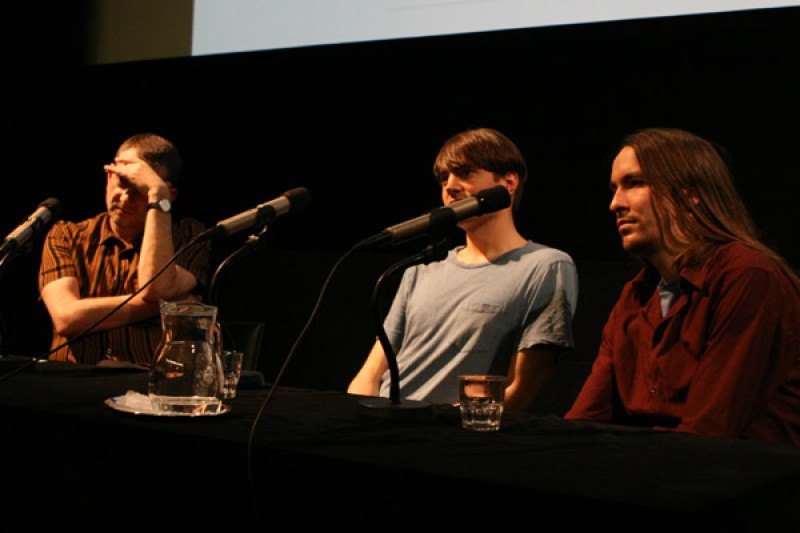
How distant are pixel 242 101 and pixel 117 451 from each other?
8.55 ft

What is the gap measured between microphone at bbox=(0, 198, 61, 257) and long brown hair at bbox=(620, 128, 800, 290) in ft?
4.83

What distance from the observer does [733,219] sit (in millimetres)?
2061

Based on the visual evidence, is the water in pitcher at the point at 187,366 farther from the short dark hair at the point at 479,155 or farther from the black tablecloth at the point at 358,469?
the short dark hair at the point at 479,155

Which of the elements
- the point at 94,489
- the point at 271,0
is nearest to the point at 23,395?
the point at 94,489

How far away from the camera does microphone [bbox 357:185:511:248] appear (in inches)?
60.1

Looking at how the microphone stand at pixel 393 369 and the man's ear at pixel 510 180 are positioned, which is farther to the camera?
the man's ear at pixel 510 180

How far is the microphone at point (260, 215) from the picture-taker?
1869 millimetres

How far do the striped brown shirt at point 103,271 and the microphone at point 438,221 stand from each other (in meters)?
1.62

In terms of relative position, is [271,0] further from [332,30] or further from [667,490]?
[667,490]

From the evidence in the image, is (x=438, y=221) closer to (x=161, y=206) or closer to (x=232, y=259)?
(x=232, y=259)

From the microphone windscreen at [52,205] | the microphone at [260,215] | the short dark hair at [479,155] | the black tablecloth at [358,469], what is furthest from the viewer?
the short dark hair at [479,155]

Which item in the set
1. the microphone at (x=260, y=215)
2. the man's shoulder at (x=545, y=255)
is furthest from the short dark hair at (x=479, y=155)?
the microphone at (x=260, y=215)

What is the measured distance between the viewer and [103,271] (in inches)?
120

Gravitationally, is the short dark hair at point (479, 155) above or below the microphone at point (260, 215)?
above
